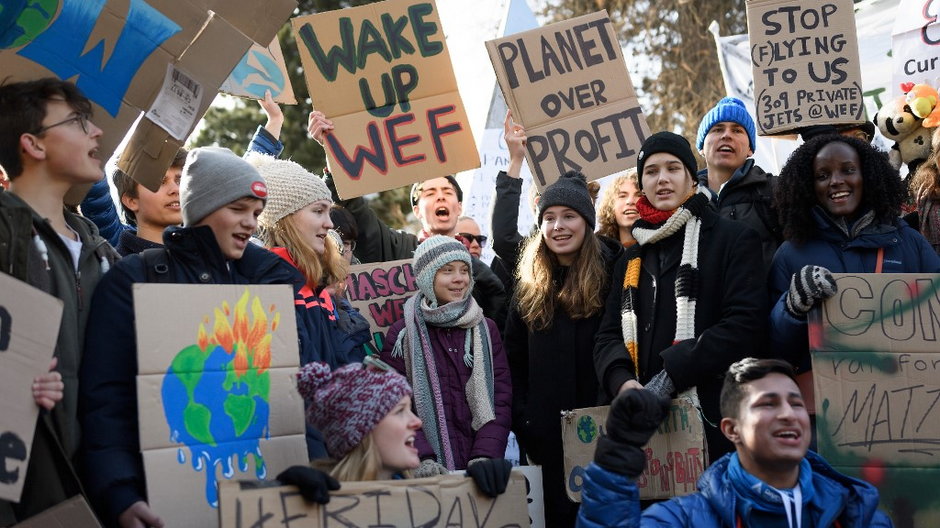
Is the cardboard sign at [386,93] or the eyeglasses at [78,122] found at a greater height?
the cardboard sign at [386,93]

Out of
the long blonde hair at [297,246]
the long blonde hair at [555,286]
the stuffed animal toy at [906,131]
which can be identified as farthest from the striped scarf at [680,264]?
the stuffed animal toy at [906,131]

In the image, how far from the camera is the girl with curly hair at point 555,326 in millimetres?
5527

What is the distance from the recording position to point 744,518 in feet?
13.4

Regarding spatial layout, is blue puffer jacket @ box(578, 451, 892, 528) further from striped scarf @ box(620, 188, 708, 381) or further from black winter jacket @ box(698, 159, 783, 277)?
black winter jacket @ box(698, 159, 783, 277)

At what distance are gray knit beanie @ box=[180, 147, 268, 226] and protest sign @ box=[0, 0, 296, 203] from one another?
416 millimetres

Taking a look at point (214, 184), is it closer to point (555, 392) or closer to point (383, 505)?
point (383, 505)

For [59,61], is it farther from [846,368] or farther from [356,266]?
[846,368]

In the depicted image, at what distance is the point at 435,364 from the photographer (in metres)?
5.50

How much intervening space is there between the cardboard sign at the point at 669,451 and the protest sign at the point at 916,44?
3.71 m

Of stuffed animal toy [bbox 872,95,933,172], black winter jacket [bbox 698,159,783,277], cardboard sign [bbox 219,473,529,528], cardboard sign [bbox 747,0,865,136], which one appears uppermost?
cardboard sign [bbox 747,0,865,136]

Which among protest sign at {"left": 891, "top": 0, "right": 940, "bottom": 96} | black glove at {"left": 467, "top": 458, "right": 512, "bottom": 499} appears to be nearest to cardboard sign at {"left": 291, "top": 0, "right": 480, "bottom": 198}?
black glove at {"left": 467, "top": 458, "right": 512, "bottom": 499}

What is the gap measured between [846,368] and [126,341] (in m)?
2.61

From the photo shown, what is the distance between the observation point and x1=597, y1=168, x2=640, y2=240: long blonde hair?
6582 millimetres

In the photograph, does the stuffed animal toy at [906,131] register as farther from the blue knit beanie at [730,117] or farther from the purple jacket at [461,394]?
the purple jacket at [461,394]
